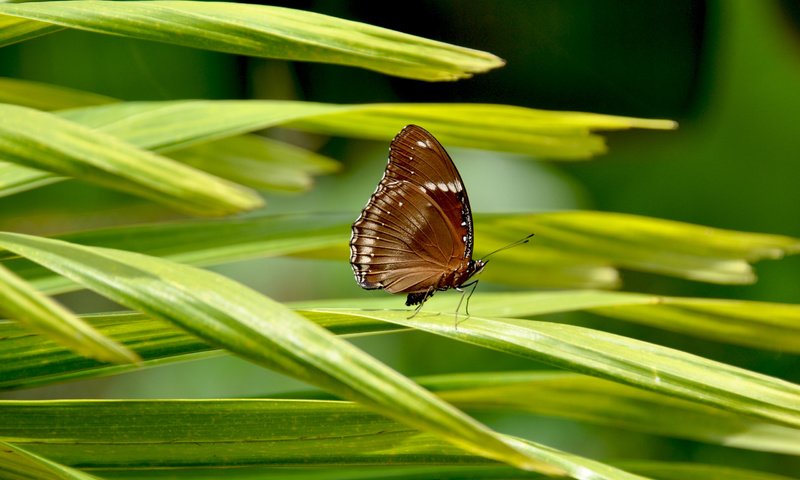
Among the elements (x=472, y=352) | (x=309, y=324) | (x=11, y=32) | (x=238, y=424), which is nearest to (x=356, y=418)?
(x=238, y=424)

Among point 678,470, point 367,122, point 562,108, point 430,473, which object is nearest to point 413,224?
point 367,122

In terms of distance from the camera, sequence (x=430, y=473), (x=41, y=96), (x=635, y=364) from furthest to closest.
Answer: (x=41, y=96)
(x=430, y=473)
(x=635, y=364)

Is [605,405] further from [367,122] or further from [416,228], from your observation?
[367,122]

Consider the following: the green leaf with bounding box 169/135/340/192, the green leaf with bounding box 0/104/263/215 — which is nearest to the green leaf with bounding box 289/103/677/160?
the green leaf with bounding box 169/135/340/192

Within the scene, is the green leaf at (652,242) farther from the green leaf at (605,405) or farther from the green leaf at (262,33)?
the green leaf at (262,33)

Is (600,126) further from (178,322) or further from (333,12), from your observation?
(333,12)

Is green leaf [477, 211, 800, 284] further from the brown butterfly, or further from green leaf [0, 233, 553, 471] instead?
green leaf [0, 233, 553, 471]
